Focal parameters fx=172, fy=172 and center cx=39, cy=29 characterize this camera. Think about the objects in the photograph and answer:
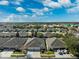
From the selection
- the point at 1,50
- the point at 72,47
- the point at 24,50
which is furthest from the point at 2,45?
the point at 72,47

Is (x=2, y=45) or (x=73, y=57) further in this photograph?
(x=2, y=45)

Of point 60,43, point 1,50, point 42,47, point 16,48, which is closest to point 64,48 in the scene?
point 60,43

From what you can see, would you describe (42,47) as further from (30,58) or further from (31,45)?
(30,58)

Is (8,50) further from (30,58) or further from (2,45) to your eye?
(30,58)

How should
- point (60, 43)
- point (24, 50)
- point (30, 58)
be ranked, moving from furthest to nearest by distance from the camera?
1. point (60, 43)
2. point (24, 50)
3. point (30, 58)

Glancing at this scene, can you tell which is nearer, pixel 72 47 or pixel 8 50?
pixel 72 47

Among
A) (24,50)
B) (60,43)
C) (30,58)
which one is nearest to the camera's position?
(30,58)

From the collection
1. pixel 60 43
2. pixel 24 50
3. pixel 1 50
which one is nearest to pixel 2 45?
pixel 1 50

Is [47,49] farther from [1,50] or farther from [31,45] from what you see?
[1,50]
